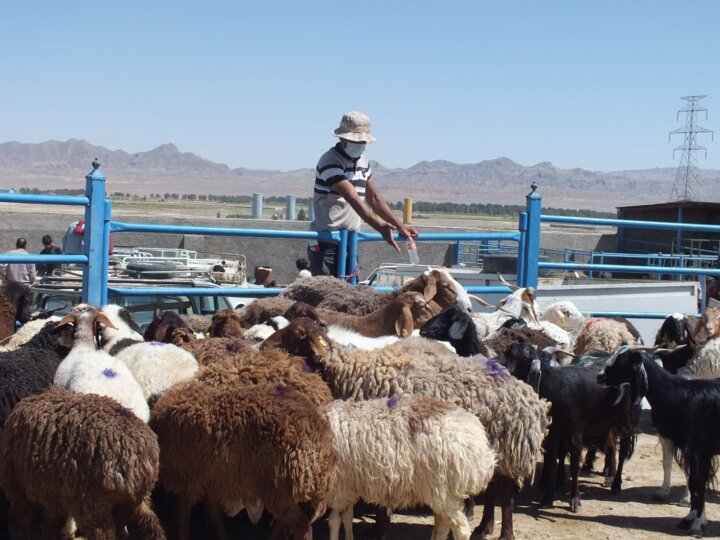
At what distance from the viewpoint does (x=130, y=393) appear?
539 cm

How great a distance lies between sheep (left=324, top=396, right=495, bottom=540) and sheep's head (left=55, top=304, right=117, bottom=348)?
6.14ft

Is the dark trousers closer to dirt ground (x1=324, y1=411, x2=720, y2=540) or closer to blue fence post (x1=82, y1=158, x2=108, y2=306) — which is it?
blue fence post (x1=82, y1=158, x2=108, y2=306)

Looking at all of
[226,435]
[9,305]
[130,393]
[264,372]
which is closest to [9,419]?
[130,393]

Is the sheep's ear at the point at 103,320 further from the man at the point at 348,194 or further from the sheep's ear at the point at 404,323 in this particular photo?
the man at the point at 348,194

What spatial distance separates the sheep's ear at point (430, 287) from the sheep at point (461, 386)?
162 cm

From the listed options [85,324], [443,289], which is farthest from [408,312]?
[85,324]

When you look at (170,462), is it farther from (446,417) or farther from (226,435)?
(446,417)

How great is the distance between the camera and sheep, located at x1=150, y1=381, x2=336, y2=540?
489 cm

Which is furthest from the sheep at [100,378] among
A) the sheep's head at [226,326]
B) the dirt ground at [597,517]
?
the dirt ground at [597,517]

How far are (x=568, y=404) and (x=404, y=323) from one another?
1343mm

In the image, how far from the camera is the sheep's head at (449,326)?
274 inches

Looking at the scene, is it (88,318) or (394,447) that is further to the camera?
(88,318)

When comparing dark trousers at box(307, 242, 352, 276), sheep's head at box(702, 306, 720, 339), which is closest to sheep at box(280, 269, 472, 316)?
dark trousers at box(307, 242, 352, 276)

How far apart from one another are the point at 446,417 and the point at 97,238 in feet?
12.0
